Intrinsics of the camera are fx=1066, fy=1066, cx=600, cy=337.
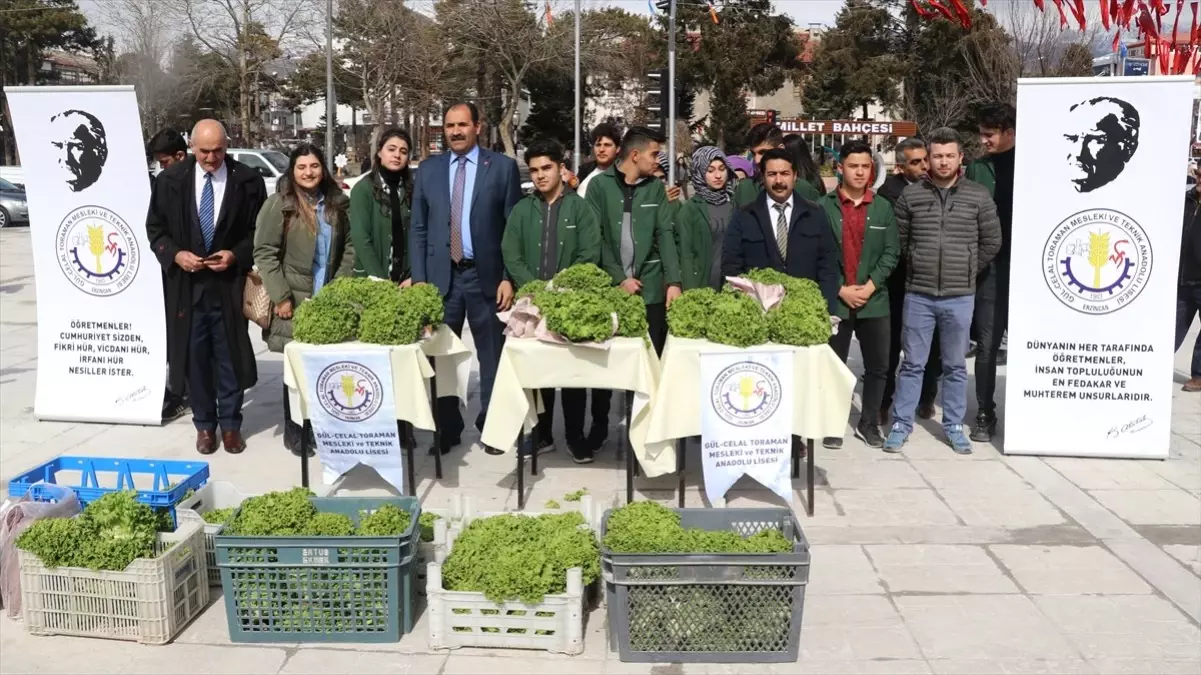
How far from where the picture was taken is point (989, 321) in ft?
22.4

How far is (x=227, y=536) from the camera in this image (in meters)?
3.95

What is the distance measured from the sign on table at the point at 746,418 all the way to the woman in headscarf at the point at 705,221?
54.8 inches

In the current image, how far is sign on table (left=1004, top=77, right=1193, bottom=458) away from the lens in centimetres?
619

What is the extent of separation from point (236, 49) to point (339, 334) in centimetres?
3500

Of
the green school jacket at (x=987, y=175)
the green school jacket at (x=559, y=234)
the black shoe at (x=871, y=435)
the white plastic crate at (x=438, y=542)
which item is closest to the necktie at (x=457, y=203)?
the green school jacket at (x=559, y=234)

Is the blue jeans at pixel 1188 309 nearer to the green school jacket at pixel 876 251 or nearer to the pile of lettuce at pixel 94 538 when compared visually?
the green school jacket at pixel 876 251

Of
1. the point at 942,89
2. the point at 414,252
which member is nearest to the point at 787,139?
the point at 414,252

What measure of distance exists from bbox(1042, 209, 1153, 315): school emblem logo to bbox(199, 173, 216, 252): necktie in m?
4.99

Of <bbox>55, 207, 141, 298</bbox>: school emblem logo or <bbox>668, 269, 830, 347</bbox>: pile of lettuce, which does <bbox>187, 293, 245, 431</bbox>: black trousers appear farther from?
<bbox>668, 269, 830, 347</bbox>: pile of lettuce

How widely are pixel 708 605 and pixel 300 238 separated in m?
3.57

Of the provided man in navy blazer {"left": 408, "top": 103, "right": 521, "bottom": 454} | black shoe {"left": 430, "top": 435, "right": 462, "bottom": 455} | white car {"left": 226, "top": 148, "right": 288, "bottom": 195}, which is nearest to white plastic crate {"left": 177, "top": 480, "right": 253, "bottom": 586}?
man in navy blazer {"left": 408, "top": 103, "right": 521, "bottom": 454}

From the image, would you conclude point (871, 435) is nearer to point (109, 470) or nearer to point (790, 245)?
point (790, 245)

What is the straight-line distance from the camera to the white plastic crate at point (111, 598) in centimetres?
399

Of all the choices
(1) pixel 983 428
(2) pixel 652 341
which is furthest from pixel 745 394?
(1) pixel 983 428
